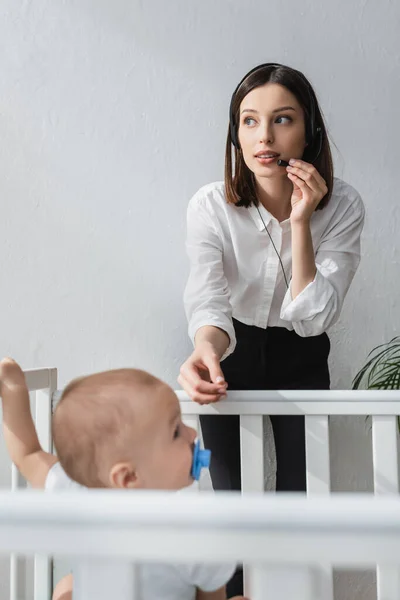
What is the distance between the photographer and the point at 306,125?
118 cm

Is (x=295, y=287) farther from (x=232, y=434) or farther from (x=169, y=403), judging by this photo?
(x=169, y=403)

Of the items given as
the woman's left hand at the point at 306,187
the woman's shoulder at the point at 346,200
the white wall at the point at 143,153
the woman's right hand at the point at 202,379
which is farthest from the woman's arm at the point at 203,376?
the white wall at the point at 143,153

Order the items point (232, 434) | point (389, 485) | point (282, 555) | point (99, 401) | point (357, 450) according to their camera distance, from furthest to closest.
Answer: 1. point (357, 450)
2. point (232, 434)
3. point (389, 485)
4. point (99, 401)
5. point (282, 555)

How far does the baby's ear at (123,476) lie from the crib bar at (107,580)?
0.94ft

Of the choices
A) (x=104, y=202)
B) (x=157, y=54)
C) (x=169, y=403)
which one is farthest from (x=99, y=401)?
(x=157, y=54)

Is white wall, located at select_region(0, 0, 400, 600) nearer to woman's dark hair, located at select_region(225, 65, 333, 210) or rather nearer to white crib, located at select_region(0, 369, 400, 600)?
woman's dark hair, located at select_region(225, 65, 333, 210)

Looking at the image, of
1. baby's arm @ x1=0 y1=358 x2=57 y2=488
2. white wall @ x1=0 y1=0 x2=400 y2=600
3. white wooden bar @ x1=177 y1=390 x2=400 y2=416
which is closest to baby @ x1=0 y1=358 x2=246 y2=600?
baby's arm @ x1=0 y1=358 x2=57 y2=488

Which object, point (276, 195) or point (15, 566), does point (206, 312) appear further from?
point (15, 566)

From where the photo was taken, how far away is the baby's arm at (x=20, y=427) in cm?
90

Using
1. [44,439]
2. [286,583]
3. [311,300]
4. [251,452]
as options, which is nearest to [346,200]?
[311,300]

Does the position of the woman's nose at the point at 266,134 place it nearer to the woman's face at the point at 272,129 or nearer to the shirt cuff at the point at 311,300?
the woman's face at the point at 272,129

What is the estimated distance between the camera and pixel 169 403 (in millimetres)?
784

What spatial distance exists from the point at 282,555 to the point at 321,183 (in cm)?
79

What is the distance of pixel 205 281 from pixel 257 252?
0.13 metres
